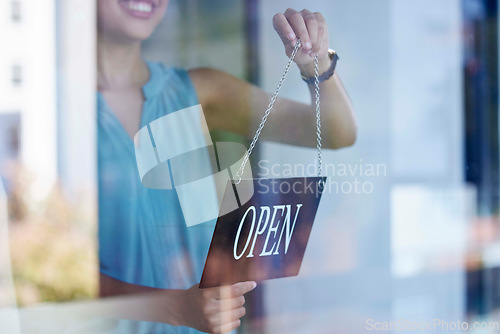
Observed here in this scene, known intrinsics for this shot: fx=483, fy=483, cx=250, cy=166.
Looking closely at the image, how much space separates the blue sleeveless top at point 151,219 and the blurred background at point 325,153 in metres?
0.08

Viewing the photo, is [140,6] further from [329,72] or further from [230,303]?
[230,303]

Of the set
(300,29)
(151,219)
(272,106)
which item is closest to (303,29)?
(300,29)

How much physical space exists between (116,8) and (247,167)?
388 millimetres

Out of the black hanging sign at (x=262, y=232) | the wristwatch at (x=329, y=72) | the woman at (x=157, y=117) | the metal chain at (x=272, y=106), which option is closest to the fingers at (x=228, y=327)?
the woman at (x=157, y=117)

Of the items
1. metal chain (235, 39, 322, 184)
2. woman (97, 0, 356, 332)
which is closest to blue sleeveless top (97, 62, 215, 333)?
woman (97, 0, 356, 332)

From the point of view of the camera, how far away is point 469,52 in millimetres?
1695

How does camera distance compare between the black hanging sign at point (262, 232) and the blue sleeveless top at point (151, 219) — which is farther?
the blue sleeveless top at point (151, 219)

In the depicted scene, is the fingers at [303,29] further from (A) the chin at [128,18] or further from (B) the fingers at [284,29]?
(A) the chin at [128,18]

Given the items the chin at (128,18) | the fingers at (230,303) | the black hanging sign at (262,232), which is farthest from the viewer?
the chin at (128,18)

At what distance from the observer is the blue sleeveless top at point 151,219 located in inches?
32.7

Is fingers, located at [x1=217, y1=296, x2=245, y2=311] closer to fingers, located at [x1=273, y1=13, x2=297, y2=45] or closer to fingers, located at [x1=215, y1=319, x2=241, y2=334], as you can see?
fingers, located at [x1=215, y1=319, x2=241, y2=334]

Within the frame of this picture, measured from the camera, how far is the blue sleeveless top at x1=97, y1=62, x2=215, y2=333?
830mm

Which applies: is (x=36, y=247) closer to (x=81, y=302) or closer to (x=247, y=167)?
(x=81, y=302)

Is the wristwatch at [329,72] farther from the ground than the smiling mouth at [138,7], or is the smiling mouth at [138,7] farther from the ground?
the smiling mouth at [138,7]
